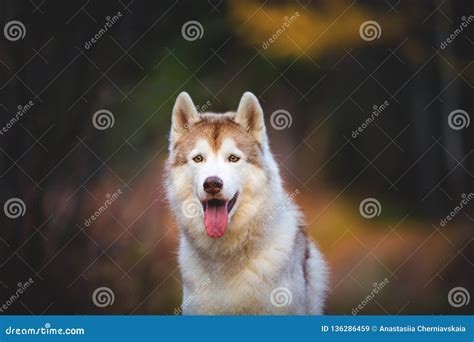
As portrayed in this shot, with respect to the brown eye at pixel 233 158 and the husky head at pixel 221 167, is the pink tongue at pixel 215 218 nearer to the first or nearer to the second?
the husky head at pixel 221 167

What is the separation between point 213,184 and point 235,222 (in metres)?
0.58

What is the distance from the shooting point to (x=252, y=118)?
5.80m

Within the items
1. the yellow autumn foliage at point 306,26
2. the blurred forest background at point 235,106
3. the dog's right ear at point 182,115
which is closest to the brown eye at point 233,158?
the dog's right ear at point 182,115

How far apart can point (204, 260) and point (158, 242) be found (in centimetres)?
79

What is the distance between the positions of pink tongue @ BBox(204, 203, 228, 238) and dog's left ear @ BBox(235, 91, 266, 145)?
68 cm

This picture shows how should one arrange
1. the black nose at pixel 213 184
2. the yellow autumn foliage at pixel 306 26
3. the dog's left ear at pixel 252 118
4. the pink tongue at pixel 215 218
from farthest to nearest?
the yellow autumn foliage at pixel 306 26, the dog's left ear at pixel 252 118, the pink tongue at pixel 215 218, the black nose at pixel 213 184

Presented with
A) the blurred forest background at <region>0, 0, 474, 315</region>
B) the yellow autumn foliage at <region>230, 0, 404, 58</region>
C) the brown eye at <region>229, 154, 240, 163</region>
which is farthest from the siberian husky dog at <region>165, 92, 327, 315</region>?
the yellow autumn foliage at <region>230, 0, 404, 58</region>

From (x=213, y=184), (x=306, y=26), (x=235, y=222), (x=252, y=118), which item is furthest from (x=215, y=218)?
(x=306, y=26)

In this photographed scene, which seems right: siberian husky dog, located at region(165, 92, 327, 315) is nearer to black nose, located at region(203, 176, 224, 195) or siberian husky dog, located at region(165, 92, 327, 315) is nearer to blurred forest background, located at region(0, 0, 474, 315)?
black nose, located at region(203, 176, 224, 195)

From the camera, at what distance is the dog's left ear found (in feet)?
18.8

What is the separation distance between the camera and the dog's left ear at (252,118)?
5.73 metres

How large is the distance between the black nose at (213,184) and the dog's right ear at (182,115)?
73cm

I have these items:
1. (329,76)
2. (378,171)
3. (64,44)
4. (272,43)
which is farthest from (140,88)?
(378,171)

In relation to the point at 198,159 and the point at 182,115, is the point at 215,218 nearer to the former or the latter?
the point at 198,159
